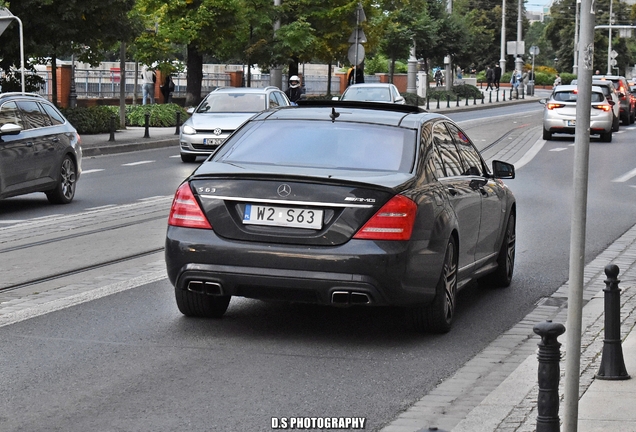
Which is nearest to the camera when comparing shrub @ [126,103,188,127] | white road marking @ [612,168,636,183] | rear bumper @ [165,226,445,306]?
rear bumper @ [165,226,445,306]

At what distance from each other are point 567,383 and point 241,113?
68.8ft

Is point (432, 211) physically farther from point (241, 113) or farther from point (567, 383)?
point (241, 113)

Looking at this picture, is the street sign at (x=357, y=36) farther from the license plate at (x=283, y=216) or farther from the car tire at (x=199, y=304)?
the license plate at (x=283, y=216)

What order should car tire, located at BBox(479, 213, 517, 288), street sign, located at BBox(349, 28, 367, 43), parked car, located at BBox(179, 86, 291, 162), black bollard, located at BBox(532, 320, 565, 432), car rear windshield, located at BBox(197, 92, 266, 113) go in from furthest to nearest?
street sign, located at BBox(349, 28, 367, 43)
car rear windshield, located at BBox(197, 92, 266, 113)
parked car, located at BBox(179, 86, 291, 162)
car tire, located at BBox(479, 213, 517, 288)
black bollard, located at BBox(532, 320, 565, 432)

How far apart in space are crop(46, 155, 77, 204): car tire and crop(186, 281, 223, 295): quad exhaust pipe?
951 centimetres

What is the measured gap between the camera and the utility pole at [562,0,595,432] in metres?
5.05

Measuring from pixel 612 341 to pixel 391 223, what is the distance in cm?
156

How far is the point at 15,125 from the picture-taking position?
1573 centimetres

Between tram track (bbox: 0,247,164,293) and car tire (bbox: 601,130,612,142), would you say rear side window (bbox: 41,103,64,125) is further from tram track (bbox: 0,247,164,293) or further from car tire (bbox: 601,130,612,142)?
car tire (bbox: 601,130,612,142)

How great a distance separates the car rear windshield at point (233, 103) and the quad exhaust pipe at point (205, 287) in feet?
60.1

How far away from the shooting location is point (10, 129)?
1555 centimetres

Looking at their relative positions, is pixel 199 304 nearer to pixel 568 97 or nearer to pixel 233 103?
pixel 233 103

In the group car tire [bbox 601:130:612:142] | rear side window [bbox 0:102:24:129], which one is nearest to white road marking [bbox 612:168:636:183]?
car tire [bbox 601:130:612:142]

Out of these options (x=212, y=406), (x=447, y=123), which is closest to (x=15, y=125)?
(x=447, y=123)
